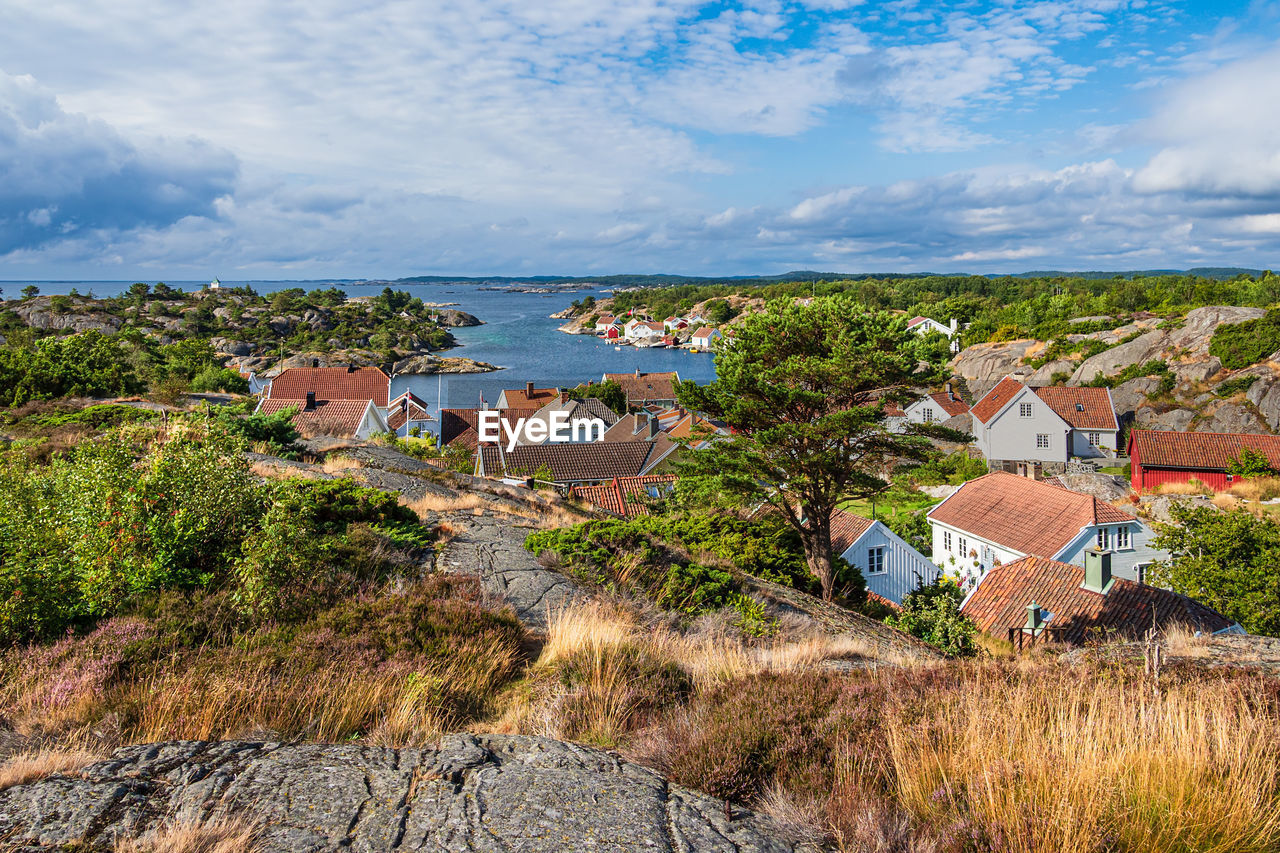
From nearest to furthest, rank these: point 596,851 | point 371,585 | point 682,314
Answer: point 596,851 → point 371,585 → point 682,314

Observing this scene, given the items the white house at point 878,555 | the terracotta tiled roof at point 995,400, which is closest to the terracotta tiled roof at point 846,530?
the white house at point 878,555

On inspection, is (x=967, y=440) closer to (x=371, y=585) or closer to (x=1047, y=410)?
(x=371, y=585)

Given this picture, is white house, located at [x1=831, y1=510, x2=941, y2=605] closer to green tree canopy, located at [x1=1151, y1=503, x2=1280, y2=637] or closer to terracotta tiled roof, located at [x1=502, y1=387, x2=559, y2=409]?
green tree canopy, located at [x1=1151, y1=503, x2=1280, y2=637]

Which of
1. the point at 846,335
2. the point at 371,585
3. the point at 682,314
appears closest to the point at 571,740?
the point at 371,585

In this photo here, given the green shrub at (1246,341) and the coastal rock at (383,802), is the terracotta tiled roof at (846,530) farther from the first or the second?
the green shrub at (1246,341)

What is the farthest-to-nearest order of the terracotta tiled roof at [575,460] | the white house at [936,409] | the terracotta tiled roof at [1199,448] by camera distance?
the white house at [936,409]
the terracotta tiled roof at [1199,448]
the terracotta tiled roof at [575,460]
